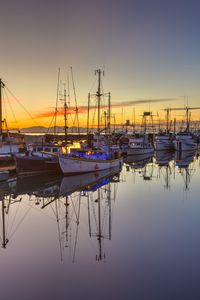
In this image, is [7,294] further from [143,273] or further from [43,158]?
[43,158]

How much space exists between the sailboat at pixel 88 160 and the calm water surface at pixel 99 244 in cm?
646

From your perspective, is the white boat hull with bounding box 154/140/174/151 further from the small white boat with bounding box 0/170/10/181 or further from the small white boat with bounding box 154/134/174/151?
the small white boat with bounding box 0/170/10/181

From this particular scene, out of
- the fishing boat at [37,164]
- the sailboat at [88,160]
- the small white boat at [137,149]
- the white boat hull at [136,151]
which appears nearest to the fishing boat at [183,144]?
the small white boat at [137,149]

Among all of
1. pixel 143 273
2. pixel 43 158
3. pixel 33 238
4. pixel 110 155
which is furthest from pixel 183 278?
pixel 110 155

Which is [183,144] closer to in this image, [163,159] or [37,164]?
[163,159]

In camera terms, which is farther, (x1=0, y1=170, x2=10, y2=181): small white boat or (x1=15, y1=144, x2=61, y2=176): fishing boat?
(x1=15, y1=144, x2=61, y2=176): fishing boat

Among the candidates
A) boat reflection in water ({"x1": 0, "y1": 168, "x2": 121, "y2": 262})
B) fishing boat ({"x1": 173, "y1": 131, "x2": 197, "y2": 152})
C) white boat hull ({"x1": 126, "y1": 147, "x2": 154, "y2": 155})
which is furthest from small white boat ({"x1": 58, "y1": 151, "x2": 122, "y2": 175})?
fishing boat ({"x1": 173, "y1": 131, "x2": 197, "y2": 152})

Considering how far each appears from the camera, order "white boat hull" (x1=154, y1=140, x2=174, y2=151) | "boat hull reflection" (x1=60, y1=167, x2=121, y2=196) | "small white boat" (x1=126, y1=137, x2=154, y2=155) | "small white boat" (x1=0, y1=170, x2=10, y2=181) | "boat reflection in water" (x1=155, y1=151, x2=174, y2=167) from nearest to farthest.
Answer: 1. "boat hull reflection" (x1=60, y1=167, x2=121, y2=196)
2. "small white boat" (x1=0, y1=170, x2=10, y2=181)
3. "boat reflection in water" (x1=155, y1=151, x2=174, y2=167)
4. "small white boat" (x1=126, y1=137, x2=154, y2=155)
5. "white boat hull" (x1=154, y1=140, x2=174, y2=151)

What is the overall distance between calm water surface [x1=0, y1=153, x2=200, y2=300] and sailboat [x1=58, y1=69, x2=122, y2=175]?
6.46m

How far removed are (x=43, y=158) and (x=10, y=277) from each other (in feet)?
66.4

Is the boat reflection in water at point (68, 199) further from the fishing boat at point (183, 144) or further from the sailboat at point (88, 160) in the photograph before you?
the fishing boat at point (183, 144)

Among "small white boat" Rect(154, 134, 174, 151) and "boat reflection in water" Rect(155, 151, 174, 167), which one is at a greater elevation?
"small white boat" Rect(154, 134, 174, 151)

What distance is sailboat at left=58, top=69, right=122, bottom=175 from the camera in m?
26.8

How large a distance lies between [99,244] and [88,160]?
18.0m
